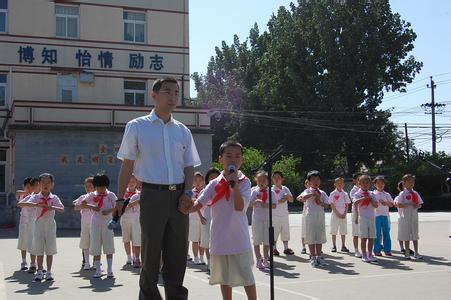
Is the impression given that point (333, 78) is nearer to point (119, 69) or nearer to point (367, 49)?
point (367, 49)

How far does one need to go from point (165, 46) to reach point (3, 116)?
8.26 meters

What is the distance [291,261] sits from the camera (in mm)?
11852

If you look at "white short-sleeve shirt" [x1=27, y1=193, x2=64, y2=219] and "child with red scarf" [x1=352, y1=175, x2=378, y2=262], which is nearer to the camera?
"white short-sleeve shirt" [x1=27, y1=193, x2=64, y2=219]

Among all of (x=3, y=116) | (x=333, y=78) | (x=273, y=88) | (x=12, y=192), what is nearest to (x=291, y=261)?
(x=12, y=192)

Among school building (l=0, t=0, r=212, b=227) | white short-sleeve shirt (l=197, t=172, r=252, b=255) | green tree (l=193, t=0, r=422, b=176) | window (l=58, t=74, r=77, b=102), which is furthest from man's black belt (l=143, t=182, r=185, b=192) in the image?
green tree (l=193, t=0, r=422, b=176)

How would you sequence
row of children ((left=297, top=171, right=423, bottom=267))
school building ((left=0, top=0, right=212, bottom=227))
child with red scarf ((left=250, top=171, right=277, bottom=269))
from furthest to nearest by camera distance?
1. school building ((left=0, top=0, right=212, bottom=227))
2. row of children ((left=297, top=171, right=423, bottom=267))
3. child with red scarf ((left=250, top=171, right=277, bottom=269))

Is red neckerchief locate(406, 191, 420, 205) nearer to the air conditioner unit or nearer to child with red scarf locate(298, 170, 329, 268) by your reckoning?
child with red scarf locate(298, 170, 329, 268)

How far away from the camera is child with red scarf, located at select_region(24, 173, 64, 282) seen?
973cm

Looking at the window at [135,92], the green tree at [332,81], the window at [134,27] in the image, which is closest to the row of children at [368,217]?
the window at [135,92]

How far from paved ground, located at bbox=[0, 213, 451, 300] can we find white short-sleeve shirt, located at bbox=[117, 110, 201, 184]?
321 cm

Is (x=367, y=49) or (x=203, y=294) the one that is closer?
(x=203, y=294)

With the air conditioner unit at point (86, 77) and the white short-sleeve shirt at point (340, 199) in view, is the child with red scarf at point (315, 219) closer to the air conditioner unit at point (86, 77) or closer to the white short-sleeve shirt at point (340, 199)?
the white short-sleeve shirt at point (340, 199)

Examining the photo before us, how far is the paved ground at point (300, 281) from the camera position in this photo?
8.07m

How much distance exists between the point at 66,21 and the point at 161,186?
23.7 m
